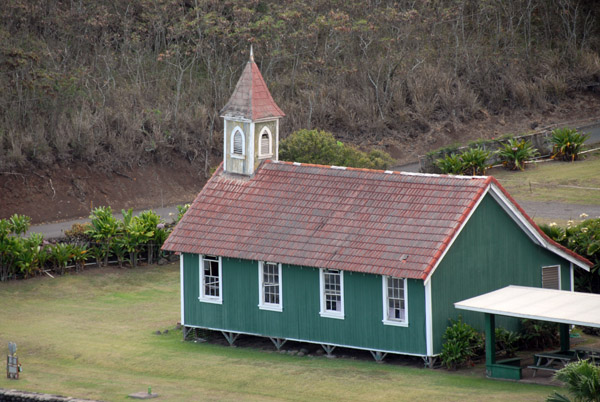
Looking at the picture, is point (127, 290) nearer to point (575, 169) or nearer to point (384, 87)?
point (575, 169)

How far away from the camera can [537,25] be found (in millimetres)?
71000

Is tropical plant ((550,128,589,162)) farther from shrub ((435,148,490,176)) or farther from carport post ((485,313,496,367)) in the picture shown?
carport post ((485,313,496,367))

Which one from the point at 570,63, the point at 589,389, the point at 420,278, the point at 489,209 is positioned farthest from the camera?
the point at 570,63

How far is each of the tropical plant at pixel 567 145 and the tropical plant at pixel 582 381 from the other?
30715mm

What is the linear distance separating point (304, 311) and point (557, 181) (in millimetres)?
21470

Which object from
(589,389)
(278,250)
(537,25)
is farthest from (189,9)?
(589,389)

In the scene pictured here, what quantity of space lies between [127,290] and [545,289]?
15084 mm

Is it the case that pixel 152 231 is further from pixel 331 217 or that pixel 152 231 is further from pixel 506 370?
pixel 506 370

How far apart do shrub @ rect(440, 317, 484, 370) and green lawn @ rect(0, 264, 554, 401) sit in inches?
16.4

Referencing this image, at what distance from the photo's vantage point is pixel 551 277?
108ft

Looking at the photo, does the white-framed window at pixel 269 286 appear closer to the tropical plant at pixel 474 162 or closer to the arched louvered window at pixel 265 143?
the arched louvered window at pixel 265 143

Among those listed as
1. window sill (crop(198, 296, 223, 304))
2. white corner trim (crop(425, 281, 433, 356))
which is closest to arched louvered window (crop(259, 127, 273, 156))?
window sill (crop(198, 296, 223, 304))

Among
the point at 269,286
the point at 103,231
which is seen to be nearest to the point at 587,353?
the point at 269,286

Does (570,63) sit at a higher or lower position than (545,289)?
higher
